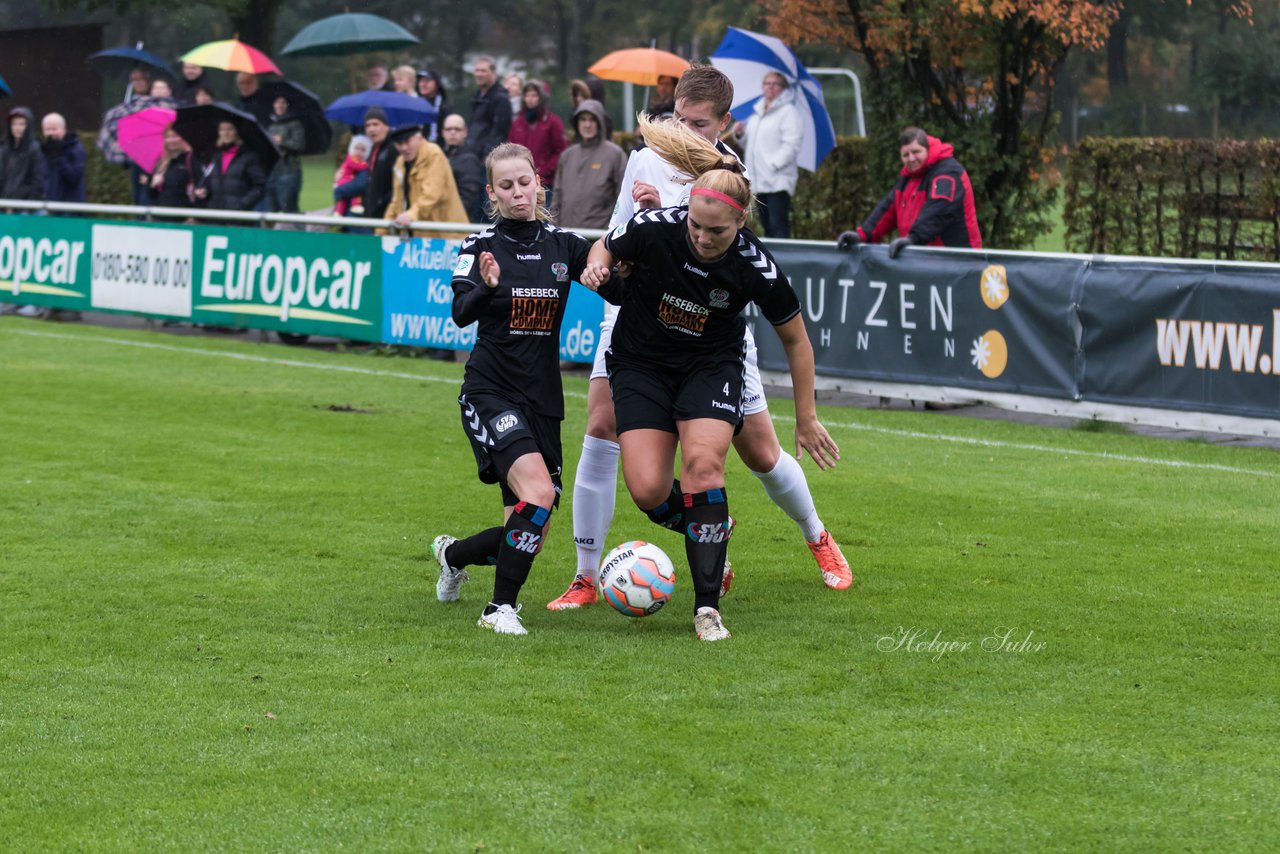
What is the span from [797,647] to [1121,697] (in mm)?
1161

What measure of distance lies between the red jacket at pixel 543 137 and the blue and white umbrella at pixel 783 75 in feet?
5.87

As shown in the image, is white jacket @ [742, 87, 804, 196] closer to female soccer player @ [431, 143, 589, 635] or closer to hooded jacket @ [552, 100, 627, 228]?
hooded jacket @ [552, 100, 627, 228]

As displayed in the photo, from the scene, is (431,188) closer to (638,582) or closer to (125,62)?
(638,582)

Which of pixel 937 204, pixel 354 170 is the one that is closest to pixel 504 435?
pixel 937 204

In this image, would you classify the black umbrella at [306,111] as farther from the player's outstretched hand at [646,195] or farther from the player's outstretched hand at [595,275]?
the player's outstretched hand at [595,275]

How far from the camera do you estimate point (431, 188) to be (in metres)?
15.8

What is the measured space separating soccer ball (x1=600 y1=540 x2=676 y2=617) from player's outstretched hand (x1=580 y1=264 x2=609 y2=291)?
1026mm

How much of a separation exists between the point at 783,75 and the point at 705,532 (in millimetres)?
10530

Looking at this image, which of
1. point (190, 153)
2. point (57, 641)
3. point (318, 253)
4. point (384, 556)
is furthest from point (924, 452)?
point (190, 153)

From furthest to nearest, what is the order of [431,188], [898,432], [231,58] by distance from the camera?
1. [231,58]
2. [431,188]
3. [898,432]

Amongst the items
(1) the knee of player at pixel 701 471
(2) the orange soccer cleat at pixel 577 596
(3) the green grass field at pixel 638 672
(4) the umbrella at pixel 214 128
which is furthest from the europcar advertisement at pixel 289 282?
(1) the knee of player at pixel 701 471

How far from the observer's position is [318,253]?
16578 mm

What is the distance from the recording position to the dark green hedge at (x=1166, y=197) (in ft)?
58.7

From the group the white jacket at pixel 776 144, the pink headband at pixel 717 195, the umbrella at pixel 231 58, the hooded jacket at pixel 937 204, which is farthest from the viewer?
the umbrella at pixel 231 58
